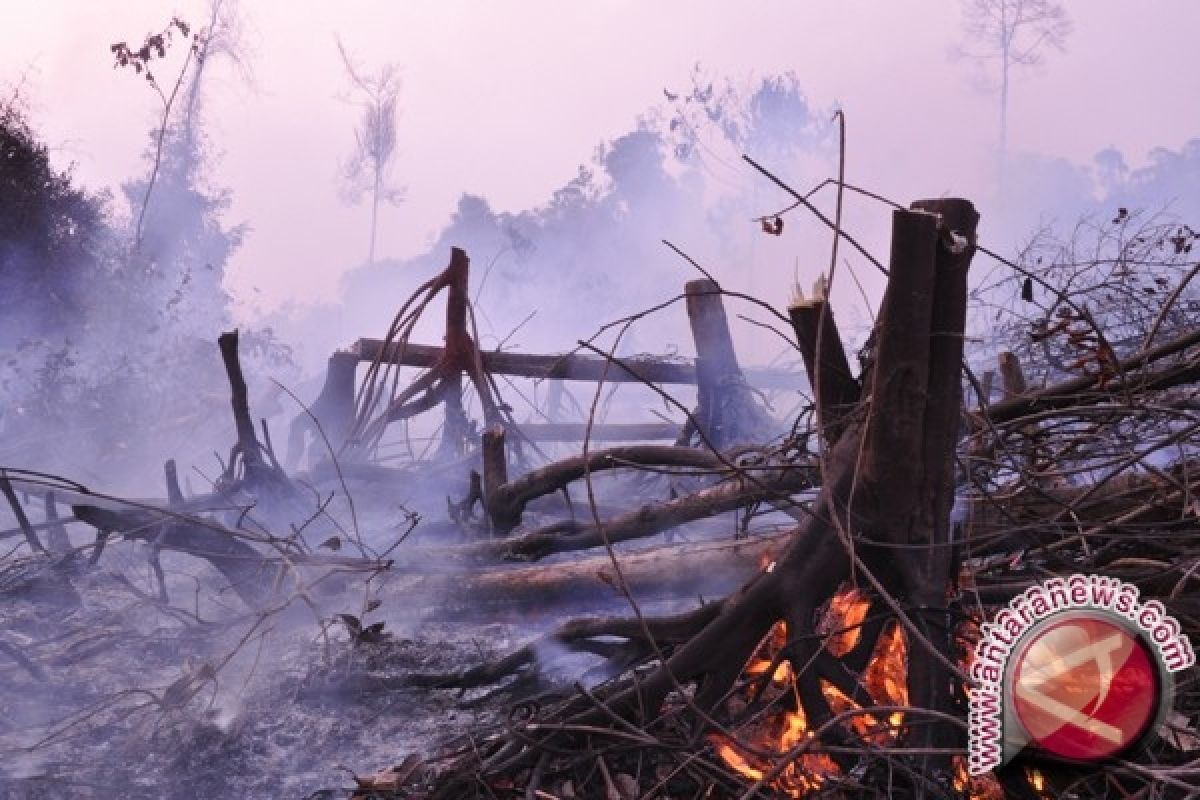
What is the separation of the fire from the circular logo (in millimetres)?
310

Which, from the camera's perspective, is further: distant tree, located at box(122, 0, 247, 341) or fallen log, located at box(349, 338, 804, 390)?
distant tree, located at box(122, 0, 247, 341)

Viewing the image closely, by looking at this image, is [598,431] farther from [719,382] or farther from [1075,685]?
[1075,685]

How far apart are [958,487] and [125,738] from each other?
372cm

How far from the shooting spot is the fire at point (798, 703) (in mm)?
2641

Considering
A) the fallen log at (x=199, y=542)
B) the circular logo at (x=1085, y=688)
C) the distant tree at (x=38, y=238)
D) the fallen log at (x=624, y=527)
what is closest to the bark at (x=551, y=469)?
the fallen log at (x=624, y=527)

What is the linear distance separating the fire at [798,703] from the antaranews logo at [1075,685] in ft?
0.70

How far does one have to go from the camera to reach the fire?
264 centimetres

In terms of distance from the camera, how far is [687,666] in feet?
9.71

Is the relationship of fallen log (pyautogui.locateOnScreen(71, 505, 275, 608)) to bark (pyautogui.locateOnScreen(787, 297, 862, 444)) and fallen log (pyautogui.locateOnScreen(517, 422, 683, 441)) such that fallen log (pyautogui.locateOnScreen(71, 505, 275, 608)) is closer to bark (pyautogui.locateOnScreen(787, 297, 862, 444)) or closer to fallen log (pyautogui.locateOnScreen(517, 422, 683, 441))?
bark (pyautogui.locateOnScreen(787, 297, 862, 444))

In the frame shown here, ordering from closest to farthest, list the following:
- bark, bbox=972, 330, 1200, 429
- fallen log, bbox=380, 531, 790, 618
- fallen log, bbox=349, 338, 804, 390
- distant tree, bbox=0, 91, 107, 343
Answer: bark, bbox=972, 330, 1200, 429
fallen log, bbox=380, 531, 790, 618
fallen log, bbox=349, 338, 804, 390
distant tree, bbox=0, 91, 107, 343

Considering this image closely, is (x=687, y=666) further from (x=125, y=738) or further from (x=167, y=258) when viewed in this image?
(x=167, y=258)

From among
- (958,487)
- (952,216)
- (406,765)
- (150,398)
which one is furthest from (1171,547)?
(150,398)

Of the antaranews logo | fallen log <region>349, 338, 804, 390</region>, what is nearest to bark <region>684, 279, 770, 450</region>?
fallen log <region>349, 338, 804, 390</region>

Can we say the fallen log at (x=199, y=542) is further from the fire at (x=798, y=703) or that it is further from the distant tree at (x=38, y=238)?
the distant tree at (x=38, y=238)
